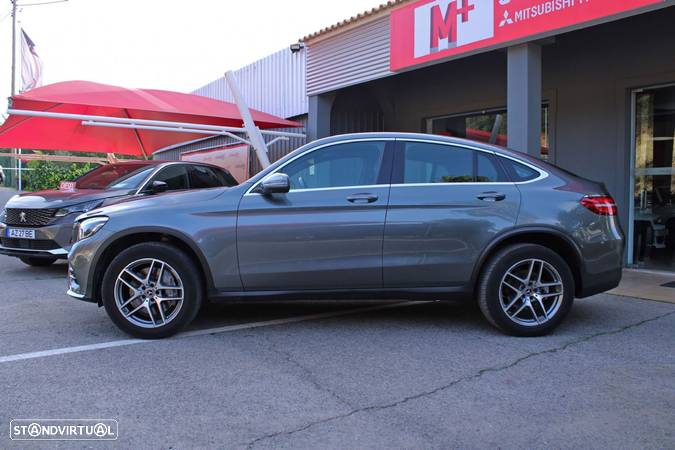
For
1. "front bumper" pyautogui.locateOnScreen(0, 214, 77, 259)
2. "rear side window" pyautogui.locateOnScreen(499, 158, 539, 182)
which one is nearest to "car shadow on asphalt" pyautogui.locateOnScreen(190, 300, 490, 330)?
"rear side window" pyautogui.locateOnScreen(499, 158, 539, 182)

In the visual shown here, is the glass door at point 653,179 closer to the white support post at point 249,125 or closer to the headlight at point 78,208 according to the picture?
the white support post at point 249,125

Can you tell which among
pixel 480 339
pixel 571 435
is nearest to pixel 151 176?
pixel 480 339

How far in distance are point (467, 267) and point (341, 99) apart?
8.64 m

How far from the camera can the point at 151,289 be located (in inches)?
176

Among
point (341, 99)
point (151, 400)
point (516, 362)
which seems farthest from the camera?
point (341, 99)

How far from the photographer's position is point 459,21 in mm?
8164

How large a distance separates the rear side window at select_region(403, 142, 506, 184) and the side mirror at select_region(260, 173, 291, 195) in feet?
3.28

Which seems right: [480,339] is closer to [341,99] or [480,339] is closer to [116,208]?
[116,208]

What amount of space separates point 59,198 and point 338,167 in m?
4.64

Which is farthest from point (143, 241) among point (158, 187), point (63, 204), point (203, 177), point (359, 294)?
point (203, 177)

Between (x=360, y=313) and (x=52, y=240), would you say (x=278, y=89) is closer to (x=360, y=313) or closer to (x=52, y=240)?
(x=52, y=240)

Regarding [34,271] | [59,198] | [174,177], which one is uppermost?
[174,177]

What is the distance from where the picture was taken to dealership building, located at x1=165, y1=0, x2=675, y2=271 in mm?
7512

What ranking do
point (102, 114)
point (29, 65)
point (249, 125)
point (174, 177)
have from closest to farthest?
point (174, 177), point (249, 125), point (102, 114), point (29, 65)
